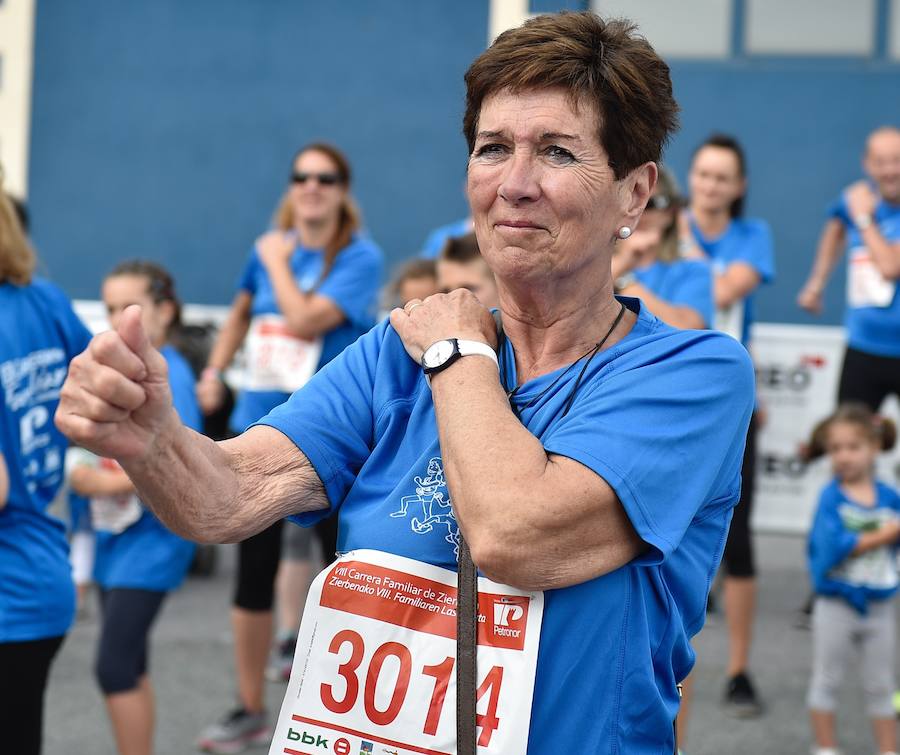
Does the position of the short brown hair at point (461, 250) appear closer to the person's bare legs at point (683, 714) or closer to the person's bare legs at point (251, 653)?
the person's bare legs at point (251, 653)

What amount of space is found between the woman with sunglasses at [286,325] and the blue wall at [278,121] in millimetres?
6802

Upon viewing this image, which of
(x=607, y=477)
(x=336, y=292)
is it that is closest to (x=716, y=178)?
(x=336, y=292)

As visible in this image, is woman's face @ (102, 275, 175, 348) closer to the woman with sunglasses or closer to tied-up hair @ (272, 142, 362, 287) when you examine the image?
the woman with sunglasses

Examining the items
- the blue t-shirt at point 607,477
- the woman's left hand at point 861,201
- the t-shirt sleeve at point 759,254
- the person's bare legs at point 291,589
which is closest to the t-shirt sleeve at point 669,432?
the blue t-shirt at point 607,477

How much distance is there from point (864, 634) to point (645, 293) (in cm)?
165

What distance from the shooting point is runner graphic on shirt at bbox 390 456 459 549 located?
80.7 inches

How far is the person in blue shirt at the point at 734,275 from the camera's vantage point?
564cm

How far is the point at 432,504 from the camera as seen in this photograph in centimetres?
207

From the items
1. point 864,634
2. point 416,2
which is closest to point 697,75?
point 416,2

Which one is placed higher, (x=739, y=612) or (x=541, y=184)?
(x=541, y=184)

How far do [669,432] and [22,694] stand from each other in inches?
75.7

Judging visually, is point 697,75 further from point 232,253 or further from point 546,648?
point 546,648

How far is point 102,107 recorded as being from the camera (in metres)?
13.2

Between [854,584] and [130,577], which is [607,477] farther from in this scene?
[854,584]
